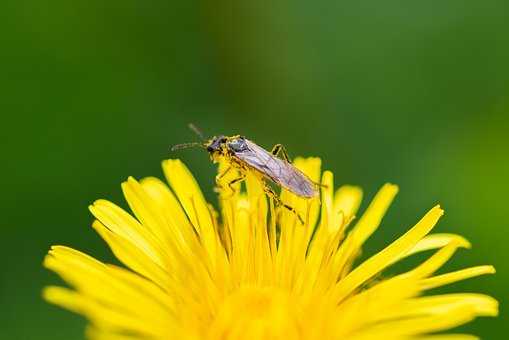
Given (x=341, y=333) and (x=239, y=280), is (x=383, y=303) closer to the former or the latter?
(x=341, y=333)

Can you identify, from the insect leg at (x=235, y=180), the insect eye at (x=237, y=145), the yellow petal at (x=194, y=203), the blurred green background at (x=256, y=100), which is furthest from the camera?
the blurred green background at (x=256, y=100)

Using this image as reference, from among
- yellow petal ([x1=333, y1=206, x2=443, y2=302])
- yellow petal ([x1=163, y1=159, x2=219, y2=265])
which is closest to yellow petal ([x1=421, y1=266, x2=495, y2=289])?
yellow petal ([x1=333, y1=206, x2=443, y2=302])

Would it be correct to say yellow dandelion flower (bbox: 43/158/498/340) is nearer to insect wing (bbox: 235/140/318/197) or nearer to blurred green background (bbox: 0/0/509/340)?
insect wing (bbox: 235/140/318/197)

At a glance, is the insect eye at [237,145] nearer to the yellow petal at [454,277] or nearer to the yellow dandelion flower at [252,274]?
the yellow dandelion flower at [252,274]

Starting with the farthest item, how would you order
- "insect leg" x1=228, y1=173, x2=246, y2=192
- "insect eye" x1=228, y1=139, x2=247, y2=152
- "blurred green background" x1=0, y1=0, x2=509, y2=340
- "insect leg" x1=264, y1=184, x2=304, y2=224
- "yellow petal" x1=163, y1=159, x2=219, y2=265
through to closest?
"blurred green background" x1=0, y1=0, x2=509, y2=340
"insect eye" x1=228, y1=139, x2=247, y2=152
"insect leg" x1=228, y1=173, x2=246, y2=192
"insect leg" x1=264, y1=184, x2=304, y2=224
"yellow petal" x1=163, y1=159, x2=219, y2=265

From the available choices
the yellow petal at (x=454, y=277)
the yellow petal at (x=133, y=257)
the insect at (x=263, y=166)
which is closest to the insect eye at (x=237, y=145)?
the insect at (x=263, y=166)

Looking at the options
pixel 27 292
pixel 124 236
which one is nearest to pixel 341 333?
pixel 124 236

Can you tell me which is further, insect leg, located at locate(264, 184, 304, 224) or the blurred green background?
the blurred green background

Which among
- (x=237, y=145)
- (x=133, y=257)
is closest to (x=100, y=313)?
(x=133, y=257)

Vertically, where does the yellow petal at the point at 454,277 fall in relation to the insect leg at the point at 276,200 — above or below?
below
